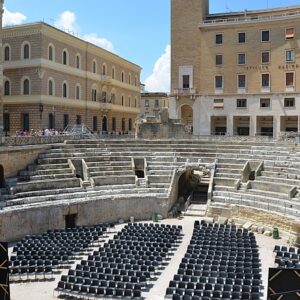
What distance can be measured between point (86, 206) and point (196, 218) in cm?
760

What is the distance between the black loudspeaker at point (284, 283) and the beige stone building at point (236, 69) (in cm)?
3434

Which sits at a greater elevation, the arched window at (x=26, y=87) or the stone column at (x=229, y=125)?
the arched window at (x=26, y=87)

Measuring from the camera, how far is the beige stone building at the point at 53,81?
40750mm

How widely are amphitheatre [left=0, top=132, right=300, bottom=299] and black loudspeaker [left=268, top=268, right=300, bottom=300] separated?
2819 millimetres

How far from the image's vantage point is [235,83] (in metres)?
48.8

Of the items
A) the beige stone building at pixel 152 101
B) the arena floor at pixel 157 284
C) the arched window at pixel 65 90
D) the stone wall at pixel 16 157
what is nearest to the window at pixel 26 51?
the arched window at pixel 65 90

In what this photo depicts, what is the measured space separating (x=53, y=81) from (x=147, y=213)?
17711mm

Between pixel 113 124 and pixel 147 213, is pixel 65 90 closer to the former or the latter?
pixel 113 124

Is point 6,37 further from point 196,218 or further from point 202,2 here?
point 196,218

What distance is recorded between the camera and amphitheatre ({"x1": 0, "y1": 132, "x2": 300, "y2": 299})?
61.6ft

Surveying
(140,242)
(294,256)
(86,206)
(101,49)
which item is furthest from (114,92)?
(294,256)

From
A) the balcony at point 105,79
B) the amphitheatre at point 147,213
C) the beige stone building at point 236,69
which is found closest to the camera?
the amphitheatre at point 147,213

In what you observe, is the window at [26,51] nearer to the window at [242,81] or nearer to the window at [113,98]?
the window at [113,98]

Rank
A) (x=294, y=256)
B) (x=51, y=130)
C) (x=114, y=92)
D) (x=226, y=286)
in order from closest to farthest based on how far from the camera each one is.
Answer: (x=226, y=286)
(x=294, y=256)
(x=51, y=130)
(x=114, y=92)
